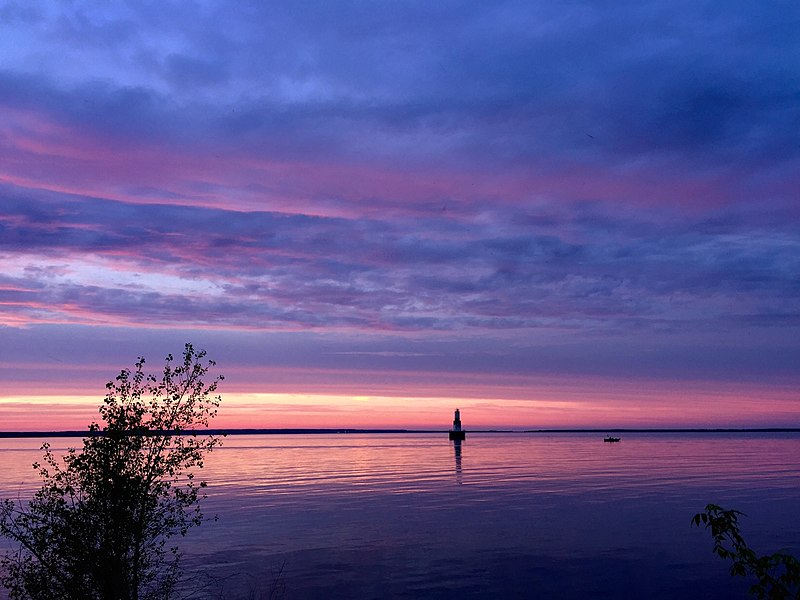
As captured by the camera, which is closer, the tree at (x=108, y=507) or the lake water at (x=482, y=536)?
the tree at (x=108, y=507)

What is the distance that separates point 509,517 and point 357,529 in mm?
12692

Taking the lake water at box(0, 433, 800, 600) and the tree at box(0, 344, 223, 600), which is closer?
the tree at box(0, 344, 223, 600)

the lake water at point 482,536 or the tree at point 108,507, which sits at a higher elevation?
the tree at point 108,507

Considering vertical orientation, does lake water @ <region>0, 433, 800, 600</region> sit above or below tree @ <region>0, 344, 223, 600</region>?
below

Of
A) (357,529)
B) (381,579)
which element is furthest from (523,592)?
(357,529)

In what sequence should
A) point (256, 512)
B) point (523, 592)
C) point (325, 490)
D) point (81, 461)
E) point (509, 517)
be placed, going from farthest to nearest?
A: point (325, 490), point (256, 512), point (509, 517), point (523, 592), point (81, 461)

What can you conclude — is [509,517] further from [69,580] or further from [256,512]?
[69,580]

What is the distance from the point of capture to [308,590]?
3356cm

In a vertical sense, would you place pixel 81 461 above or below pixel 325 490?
above

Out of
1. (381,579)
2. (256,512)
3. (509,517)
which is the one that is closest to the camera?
(381,579)

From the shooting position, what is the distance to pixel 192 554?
42781 millimetres

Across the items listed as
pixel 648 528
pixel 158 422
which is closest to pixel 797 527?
pixel 648 528

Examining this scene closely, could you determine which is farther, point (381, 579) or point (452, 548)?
point (452, 548)

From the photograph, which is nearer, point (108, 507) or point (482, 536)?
point (108, 507)
